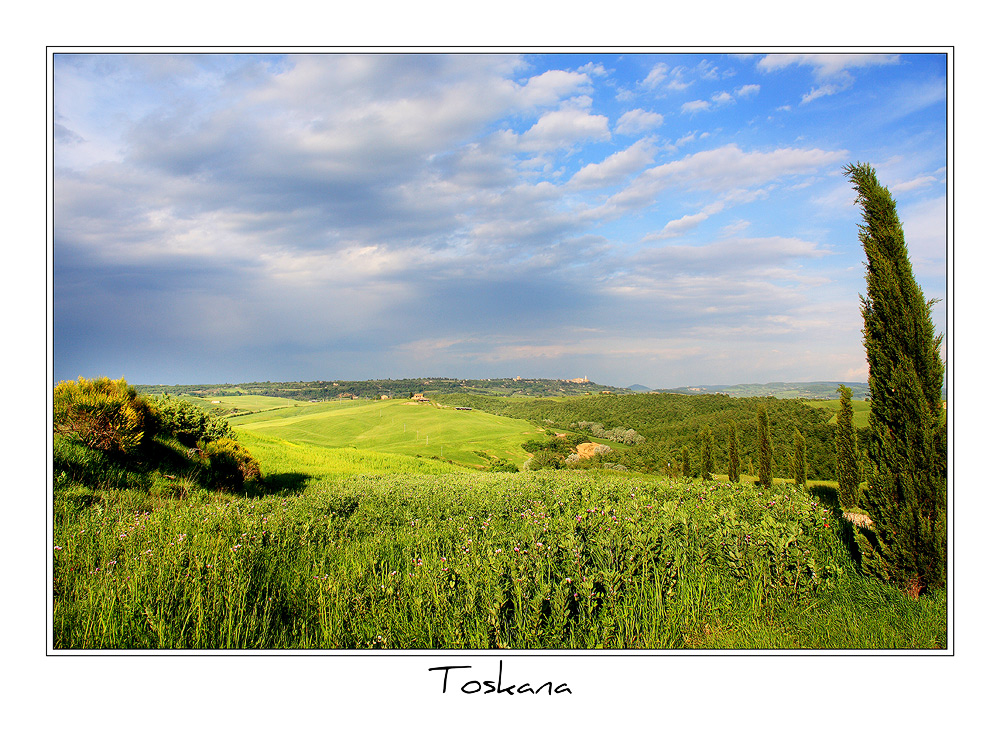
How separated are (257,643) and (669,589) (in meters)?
3.15

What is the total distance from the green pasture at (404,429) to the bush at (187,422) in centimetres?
234

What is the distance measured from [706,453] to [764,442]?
2.73 metres

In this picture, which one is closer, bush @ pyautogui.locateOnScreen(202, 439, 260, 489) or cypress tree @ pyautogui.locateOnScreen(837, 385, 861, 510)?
bush @ pyautogui.locateOnScreen(202, 439, 260, 489)

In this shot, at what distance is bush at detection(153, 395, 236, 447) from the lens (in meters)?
6.53

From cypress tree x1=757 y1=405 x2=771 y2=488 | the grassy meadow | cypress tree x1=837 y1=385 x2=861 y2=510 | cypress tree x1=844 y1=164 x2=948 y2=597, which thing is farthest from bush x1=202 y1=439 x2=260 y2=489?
cypress tree x1=757 y1=405 x2=771 y2=488

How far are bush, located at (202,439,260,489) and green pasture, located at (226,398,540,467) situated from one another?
2177 mm

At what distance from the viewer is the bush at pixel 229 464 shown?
22.8ft

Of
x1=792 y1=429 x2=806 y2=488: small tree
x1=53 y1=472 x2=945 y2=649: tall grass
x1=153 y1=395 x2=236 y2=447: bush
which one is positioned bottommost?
x1=792 y1=429 x2=806 y2=488: small tree

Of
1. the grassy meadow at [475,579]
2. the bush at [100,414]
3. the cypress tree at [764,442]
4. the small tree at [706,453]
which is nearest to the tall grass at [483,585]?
the grassy meadow at [475,579]

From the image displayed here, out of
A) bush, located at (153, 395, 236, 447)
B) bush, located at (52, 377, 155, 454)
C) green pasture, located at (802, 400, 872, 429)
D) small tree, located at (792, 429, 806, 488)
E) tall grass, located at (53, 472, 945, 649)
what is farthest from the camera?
small tree, located at (792, 429, 806, 488)

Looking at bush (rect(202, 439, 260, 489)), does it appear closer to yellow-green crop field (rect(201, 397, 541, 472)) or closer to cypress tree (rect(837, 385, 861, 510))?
yellow-green crop field (rect(201, 397, 541, 472))

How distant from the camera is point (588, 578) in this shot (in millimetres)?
2945

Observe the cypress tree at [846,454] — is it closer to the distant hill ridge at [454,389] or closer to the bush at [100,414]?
the distant hill ridge at [454,389]
